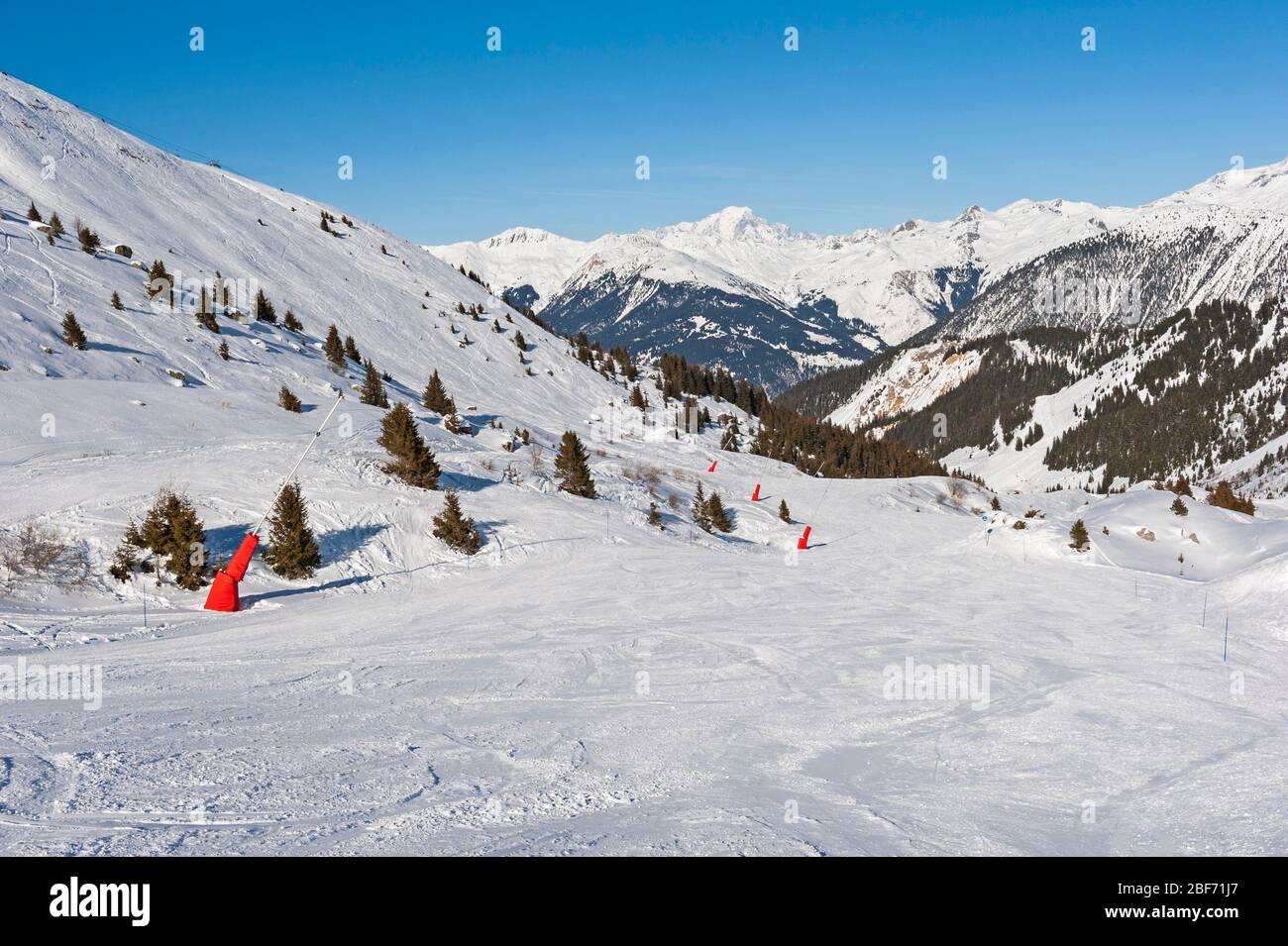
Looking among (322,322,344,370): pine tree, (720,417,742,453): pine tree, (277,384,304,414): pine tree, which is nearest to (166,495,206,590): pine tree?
(277,384,304,414): pine tree

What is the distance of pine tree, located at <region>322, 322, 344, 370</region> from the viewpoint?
50.8m

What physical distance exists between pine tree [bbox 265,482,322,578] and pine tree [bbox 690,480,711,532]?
60.7 ft

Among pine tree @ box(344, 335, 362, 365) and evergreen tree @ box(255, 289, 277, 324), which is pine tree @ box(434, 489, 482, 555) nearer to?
pine tree @ box(344, 335, 362, 365)

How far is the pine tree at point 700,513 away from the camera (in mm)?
36094

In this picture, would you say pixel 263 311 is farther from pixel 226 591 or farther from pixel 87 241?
pixel 226 591

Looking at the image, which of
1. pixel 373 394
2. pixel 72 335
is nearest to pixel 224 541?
pixel 72 335

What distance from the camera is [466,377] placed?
63.6 metres

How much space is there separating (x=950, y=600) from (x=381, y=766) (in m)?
17.7

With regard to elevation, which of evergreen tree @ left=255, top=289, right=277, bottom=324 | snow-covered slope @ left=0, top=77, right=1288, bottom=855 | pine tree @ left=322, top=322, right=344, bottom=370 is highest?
evergreen tree @ left=255, top=289, right=277, bottom=324

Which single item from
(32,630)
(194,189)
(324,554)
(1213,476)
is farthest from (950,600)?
(1213,476)

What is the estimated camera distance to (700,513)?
3756 cm

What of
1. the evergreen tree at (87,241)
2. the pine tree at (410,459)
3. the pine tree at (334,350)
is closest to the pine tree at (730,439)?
the pine tree at (334,350)

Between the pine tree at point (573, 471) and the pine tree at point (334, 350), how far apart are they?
23.2 meters
